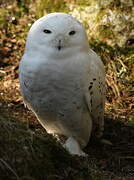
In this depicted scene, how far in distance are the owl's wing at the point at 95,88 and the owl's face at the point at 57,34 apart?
8.4 inches

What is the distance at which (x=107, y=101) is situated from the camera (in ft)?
18.5

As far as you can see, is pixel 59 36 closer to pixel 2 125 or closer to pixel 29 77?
pixel 29 77

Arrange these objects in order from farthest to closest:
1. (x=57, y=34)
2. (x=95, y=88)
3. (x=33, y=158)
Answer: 1. (x=95, y=88)
2. (x=57, y=34)
3. (x=33, y=158)

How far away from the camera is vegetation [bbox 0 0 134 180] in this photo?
2.89 metres

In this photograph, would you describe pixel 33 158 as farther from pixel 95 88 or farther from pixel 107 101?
pixel 107 101

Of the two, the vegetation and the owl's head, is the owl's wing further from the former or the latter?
the vegetation

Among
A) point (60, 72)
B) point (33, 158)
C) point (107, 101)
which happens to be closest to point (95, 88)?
point (60, 72)

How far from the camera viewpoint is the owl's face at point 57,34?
13.1 ft

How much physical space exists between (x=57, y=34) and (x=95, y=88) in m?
0.60

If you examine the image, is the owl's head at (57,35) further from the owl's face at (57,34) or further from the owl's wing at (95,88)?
the owl's wing at (95,88)

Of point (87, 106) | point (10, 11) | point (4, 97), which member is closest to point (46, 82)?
point (87, 106)

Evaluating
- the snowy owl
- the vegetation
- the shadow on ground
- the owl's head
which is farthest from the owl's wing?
the shadow on ground

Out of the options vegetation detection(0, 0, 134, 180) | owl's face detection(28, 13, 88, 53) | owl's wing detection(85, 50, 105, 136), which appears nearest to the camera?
vegetation detection(0, 0, 134, 180)

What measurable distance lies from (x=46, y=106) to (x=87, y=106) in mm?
348
